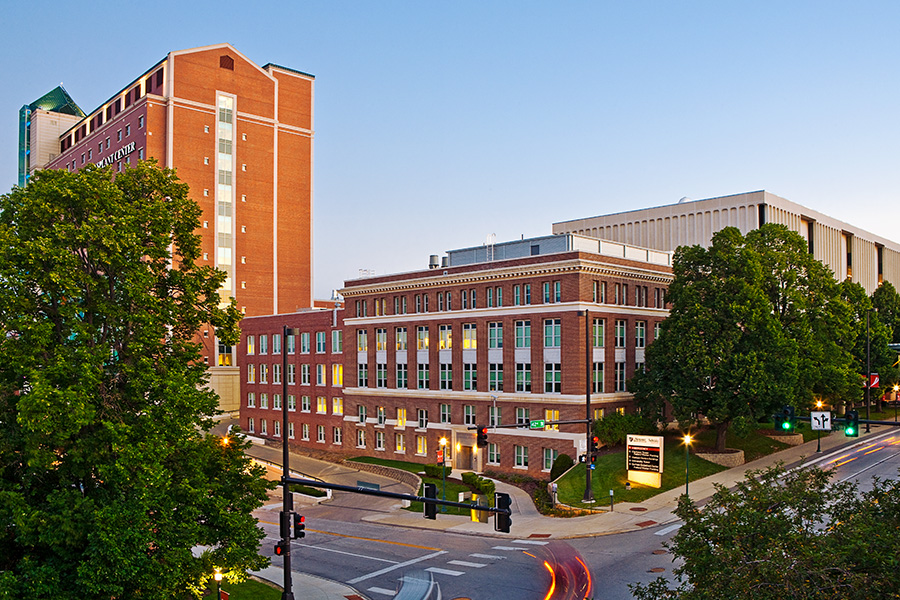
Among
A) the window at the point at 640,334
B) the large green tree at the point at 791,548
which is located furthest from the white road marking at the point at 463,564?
the window at the point at 640,334

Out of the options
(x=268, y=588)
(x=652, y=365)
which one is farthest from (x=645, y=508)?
(x=268, y=588)

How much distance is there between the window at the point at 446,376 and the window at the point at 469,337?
2.58 meters

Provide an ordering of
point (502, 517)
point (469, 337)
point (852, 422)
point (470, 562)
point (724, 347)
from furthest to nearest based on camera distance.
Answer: point (469, 337) < point (724, 347) < point (470, 562) < point (852, 422) < point (502, 517)

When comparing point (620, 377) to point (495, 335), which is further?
point (495, 335)

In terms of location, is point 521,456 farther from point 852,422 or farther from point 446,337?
point 852,422

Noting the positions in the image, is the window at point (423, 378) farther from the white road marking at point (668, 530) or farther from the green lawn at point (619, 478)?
the white road marking at point (668, 530)

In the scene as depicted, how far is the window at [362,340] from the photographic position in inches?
2717

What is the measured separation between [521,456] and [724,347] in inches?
666

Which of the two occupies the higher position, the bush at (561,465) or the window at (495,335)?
the window at (495,335)

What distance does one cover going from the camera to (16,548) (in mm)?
20828

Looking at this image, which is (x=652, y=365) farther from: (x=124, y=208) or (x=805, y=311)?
(x=124, y=208)

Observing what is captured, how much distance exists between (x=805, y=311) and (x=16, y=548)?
5093cm

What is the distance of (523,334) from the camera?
55969mm

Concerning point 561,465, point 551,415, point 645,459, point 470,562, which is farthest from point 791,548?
point 551,415
